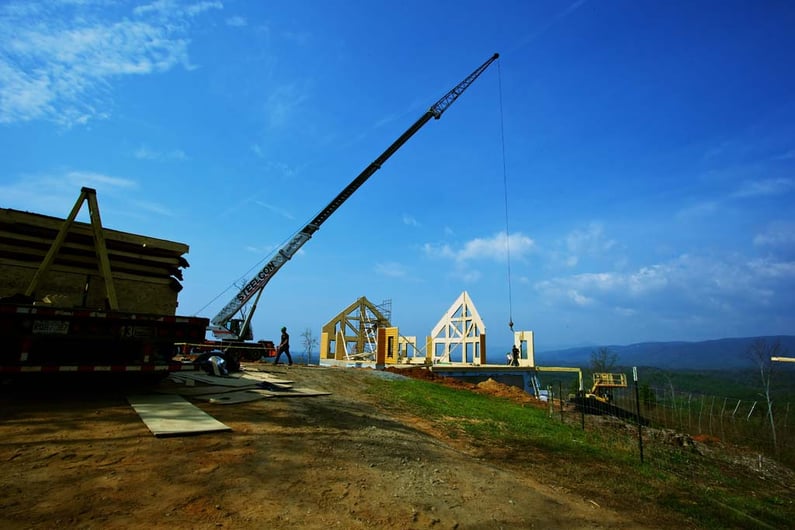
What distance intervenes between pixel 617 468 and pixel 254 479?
6.44 m

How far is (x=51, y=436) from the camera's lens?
508 cm

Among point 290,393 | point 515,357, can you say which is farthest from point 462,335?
point 290,393

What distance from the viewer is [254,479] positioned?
14.0ft

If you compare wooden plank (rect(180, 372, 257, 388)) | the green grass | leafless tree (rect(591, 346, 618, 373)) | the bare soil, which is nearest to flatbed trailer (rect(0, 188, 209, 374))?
the bare soil

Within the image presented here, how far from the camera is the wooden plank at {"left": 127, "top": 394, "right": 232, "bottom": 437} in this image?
5574 mm

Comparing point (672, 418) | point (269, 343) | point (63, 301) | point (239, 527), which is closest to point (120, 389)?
point (63, 301)

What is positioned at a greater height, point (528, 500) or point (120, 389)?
point (120, 389)

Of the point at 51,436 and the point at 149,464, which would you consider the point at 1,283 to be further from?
the point at 149,464

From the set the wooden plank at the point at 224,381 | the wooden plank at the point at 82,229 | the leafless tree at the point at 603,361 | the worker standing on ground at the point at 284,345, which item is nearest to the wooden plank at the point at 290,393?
the wooden plank at the point at 224,381

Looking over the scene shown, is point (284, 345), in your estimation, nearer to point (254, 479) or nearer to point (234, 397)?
point (234, 397)

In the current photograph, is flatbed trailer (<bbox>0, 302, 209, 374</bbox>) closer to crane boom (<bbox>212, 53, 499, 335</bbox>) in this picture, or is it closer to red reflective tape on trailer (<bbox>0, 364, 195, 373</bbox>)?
red reflective tape on trailer (<bbox>0, 364, 195, 373</bbox>)

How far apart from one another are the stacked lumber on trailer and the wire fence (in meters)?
11.7

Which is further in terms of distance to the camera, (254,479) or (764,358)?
(764,358)

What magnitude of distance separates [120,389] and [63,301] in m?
2.09
